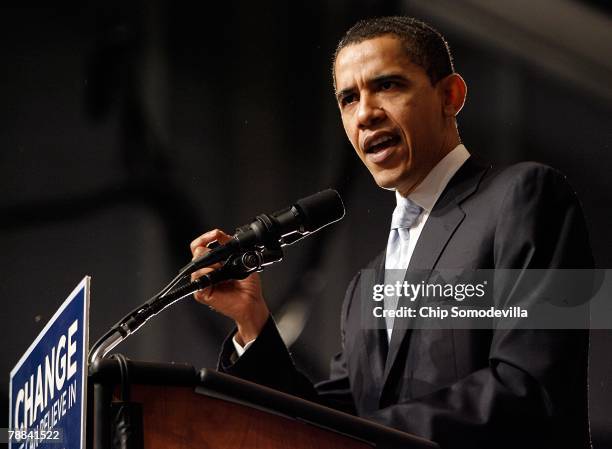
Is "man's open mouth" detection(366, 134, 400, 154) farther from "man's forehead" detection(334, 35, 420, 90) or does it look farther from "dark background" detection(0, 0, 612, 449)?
"dark background" detection(0, 0, 612, 449)

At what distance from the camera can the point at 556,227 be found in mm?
1507

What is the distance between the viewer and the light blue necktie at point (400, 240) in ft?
5.76

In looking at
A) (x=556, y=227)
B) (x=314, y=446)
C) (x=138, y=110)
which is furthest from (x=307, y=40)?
(x=314, y=446)

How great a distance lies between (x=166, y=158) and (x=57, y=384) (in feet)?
4.82

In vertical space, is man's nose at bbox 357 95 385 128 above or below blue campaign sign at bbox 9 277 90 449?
above

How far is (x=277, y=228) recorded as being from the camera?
134 centimetres

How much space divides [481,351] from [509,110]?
26.7 inches

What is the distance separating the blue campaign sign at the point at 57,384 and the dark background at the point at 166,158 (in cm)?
107

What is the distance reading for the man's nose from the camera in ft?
5.72

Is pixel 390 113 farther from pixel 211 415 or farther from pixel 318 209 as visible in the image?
pixel 211 415

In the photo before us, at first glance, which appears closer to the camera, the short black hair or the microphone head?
the microphone head

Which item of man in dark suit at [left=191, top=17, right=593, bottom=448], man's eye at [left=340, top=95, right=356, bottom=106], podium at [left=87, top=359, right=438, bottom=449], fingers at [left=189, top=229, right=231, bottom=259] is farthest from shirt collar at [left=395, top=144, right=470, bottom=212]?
podium at [left=87, top=359, right=438, bottom=449]

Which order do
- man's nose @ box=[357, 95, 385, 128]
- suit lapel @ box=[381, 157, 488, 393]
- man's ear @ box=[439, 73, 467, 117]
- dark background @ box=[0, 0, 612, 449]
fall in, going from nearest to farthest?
1. suit lapel @ box=[381, 157, 488, 393]
2. man's nose @ box=[357, 95, 385, 128]
3. man's ear @ box=[439, 73, 467, 117]
4. dark background @ box=[0, 0, 612, 449]

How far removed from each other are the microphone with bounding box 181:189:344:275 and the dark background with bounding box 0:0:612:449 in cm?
77
